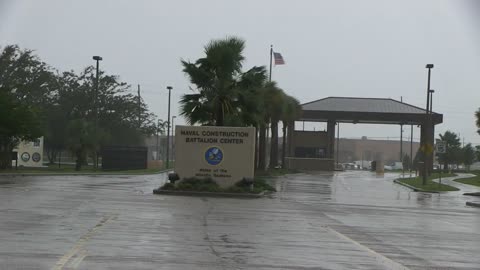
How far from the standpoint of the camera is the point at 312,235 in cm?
1355

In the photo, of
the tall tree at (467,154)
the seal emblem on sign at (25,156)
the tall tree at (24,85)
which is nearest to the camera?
the tall tree at (24,85)

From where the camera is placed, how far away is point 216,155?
27531mm

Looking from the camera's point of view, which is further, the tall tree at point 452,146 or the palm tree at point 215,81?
the tall tree at point 452,146

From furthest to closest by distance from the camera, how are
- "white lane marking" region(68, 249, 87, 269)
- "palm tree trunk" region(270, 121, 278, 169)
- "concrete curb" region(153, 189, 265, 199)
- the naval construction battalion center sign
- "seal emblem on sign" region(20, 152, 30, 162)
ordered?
"seal emblem on sign" region(20, 152, 30, 162) < "palm tree trunk" region(270, 121, 278, 169) < the naval construction battalion center sign < "concrete curb" region(153, 189, 265, 199) < "white lane marking" region(68, 249, 87, 269)

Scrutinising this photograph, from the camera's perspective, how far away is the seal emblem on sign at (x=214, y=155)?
27484 mm

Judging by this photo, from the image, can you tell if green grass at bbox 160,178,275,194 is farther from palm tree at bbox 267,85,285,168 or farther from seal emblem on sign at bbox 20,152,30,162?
seal emblem on sign at bbox 20,152,30,162

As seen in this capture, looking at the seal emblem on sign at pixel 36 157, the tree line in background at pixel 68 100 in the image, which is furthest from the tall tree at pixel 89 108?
the seal emblem on sign at pixel 36 157

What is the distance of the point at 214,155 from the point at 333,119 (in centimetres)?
4458

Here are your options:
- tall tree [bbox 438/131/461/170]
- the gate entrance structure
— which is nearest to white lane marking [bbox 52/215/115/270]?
the gate entrance structure

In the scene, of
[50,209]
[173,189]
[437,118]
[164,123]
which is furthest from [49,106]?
[50,209]

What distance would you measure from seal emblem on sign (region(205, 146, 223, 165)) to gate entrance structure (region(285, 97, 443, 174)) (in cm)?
4156

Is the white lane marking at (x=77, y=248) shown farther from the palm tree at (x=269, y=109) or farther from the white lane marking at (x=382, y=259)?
the palm tree at (x=269, y=109)

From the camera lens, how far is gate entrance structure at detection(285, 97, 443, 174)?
226 ft

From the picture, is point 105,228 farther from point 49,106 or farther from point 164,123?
point 164,123
